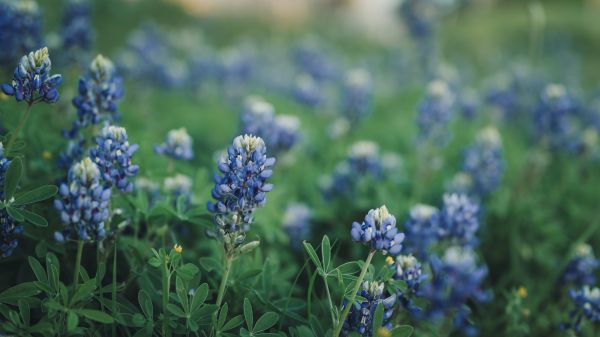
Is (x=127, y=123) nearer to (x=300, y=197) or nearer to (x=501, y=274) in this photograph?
(x=300, y=197)

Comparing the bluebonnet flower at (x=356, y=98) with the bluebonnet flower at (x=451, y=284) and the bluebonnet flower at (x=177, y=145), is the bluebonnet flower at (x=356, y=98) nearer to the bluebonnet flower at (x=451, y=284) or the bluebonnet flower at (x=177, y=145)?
the bluebonnet flower at (x=177, y=145)

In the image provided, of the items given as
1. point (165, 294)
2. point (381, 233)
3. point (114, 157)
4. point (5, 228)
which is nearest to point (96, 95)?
point (114, 157)

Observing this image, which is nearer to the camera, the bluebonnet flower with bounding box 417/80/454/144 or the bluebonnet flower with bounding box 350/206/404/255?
the bluebonnet flower with bounding box 350/206/404/255

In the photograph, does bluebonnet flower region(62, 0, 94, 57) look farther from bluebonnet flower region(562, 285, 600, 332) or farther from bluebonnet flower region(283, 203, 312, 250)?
bluebonnet flower region(562, 285, 600, 332)

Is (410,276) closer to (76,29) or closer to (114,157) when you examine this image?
(114,157)

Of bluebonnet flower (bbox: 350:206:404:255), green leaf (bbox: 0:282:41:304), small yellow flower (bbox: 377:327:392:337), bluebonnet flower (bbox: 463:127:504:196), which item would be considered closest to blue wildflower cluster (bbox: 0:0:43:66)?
green leaf (bbox: 0:282:41:304)
